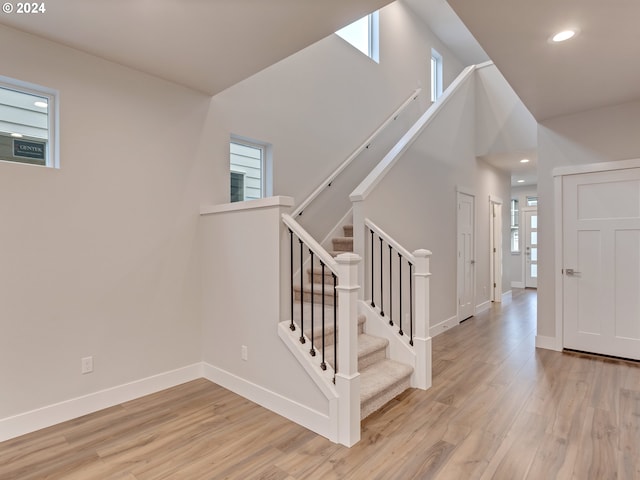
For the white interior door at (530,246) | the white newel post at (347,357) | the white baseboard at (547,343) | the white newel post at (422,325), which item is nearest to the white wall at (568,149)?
the white baseboard at (547,343)

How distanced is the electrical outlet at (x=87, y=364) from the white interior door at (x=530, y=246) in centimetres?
964

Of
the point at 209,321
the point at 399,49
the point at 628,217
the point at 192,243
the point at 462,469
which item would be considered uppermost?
the point at 399,49

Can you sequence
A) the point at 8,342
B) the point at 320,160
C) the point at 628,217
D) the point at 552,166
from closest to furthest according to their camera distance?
the point at 8,342
the point at 628,217
the point at 552,166
the point at 320,160

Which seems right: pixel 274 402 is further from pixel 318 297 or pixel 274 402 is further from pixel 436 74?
pixel 436 74

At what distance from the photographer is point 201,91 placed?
322 cm

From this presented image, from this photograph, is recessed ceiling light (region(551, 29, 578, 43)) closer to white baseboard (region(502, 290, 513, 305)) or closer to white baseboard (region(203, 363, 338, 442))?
white baseboard (region(203, 363, 338, 442))

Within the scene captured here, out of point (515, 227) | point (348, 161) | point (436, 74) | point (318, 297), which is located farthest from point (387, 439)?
point (515, 227)

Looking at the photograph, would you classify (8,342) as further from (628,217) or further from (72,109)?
(628,217)

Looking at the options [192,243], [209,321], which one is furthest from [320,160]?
[209,321]

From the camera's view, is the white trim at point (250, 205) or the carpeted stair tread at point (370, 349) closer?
the white trim at point (250, 205)

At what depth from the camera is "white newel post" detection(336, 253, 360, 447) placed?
2205 mm

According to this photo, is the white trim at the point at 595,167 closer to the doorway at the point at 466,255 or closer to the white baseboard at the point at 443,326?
the doorway at the point at 466,255

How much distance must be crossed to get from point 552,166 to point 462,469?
11.9 ft

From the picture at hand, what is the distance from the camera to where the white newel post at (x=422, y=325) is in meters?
3.03
